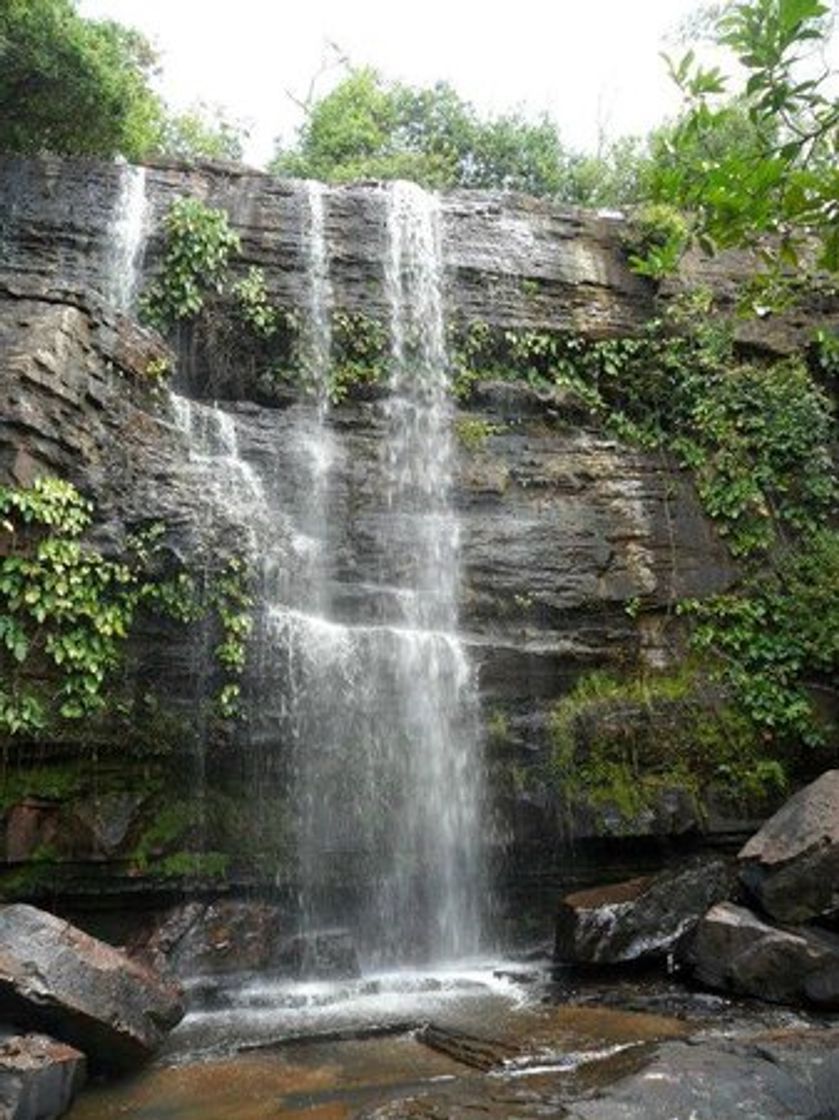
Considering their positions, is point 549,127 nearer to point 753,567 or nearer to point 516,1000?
point 753,567

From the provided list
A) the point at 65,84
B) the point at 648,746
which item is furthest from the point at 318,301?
the point at 648,746

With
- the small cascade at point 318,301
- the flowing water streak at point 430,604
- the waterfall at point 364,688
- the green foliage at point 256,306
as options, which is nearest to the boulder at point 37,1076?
the waterfall at point 364,688

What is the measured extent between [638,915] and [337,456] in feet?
19.4

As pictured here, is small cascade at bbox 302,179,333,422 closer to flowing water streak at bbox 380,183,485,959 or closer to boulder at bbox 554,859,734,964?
flowing water streak at bbox 380,183,485,959

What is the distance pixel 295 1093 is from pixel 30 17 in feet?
38.4

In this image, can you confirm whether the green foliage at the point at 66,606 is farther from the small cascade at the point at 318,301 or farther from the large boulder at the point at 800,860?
the large boulder at the point at 800,860

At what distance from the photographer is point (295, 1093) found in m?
5.31

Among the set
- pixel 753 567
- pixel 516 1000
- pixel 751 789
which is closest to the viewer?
→ pixel 516 1000

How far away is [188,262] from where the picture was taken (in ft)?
39.9

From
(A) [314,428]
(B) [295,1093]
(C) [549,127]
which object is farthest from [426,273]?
(C) [549,127]

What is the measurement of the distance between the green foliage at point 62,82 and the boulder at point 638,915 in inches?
430

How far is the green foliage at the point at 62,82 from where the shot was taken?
37.9 feet

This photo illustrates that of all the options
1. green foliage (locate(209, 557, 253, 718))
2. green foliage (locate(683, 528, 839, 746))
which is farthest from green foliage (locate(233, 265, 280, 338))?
green foliage (locate(683, 528, 839, 746))

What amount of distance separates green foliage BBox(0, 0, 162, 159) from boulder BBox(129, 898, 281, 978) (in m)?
9.83
